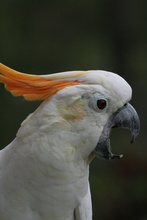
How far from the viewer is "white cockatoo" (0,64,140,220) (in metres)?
2.03

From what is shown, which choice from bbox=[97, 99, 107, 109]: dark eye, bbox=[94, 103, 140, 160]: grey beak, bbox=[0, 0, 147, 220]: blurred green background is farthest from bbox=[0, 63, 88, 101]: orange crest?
bbox=[0, 0, 147, 220]: blurred green background

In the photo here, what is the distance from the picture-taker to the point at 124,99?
2070 mm

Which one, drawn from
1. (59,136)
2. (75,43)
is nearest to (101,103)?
(59,136)

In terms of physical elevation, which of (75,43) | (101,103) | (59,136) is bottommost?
(75,43)

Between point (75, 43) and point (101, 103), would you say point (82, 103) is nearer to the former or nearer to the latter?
point (101, 103)

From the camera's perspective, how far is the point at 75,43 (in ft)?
24.2

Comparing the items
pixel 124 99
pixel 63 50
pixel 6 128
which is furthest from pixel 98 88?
pixel 63 50

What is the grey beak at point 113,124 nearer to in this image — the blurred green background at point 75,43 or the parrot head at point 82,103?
the parrot head at point 82,103

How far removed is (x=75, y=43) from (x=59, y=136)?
5.47m

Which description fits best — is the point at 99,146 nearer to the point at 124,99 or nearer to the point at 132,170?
the point at 124,99

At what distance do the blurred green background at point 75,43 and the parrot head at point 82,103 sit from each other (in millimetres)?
3831

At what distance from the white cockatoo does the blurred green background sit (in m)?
3.78

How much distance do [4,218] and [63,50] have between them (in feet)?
17.1

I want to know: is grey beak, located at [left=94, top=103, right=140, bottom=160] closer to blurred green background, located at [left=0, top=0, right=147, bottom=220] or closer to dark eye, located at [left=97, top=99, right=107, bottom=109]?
dark eye, located at [left=97, top=99, right=107, bottom=109]
